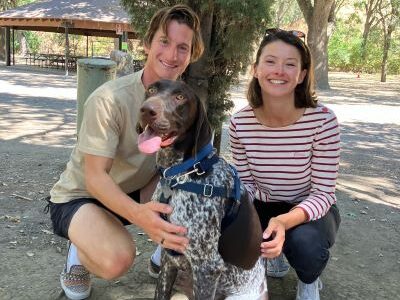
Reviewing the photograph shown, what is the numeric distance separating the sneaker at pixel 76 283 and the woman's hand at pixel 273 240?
4.08 ft

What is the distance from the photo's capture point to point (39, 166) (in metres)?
6.32

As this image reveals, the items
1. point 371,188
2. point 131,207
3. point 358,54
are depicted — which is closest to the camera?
point 131,207

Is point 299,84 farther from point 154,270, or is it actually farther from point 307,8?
point 307,8

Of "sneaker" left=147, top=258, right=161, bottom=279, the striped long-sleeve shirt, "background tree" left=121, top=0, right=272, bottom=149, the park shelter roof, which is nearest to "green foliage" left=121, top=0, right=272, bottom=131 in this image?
"background tree" left=121, top=0, right=272, bottom=149

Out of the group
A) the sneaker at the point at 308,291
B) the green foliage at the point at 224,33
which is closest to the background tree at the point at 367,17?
the green foliage at the point at 224,33

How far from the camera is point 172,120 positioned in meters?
2.38

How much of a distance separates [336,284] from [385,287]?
1.14 ft

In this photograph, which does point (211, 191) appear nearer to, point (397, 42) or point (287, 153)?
point (287, 153)

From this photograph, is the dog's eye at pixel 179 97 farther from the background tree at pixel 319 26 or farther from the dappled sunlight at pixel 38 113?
the background tree at pixel 319 26

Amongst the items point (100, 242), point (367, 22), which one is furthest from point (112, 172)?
point (367, 22)

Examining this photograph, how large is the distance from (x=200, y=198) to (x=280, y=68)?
0.96 metres

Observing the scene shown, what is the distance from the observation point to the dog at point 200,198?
96.7 inches

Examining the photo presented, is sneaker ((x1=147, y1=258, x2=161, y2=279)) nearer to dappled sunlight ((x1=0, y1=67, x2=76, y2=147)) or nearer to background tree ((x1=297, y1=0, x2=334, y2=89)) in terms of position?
dappled sunlight ((x1=0, y1=67, x2=76, y2=147))

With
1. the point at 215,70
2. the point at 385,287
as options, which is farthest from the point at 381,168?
the point at 385,287
